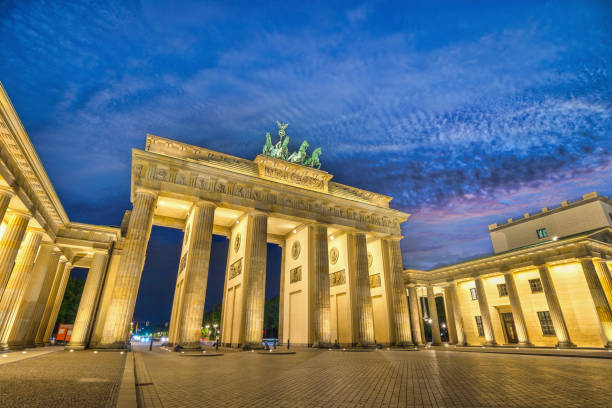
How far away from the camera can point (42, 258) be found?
2123cm

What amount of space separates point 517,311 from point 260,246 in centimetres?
2867

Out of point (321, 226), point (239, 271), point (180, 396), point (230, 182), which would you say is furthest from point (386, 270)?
point (180, 396)

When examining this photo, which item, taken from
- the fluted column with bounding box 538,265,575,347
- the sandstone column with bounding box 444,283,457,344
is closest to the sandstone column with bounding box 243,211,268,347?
the sandstone column with bounding box 444,283,457,344

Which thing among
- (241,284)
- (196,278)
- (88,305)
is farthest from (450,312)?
(88,305)

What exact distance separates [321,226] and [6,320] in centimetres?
2260

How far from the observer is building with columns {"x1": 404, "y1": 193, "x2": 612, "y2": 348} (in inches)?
1075

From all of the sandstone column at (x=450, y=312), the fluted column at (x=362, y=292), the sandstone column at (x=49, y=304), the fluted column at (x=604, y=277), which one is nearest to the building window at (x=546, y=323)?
the fluted column at (x=604, y=277)

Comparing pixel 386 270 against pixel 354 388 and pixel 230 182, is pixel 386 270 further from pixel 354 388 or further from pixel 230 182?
pixel 354 388

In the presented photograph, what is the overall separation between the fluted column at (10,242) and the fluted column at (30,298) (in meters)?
4.54

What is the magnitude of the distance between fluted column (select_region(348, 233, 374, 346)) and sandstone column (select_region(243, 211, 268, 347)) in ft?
30.9

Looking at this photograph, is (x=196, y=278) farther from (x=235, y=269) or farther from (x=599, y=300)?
(x=599, y=300)

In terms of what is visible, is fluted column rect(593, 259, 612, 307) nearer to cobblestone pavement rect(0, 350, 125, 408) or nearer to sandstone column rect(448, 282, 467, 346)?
sandstone column rect(448, 282, 467, 346)

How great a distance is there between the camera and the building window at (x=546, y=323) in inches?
1186

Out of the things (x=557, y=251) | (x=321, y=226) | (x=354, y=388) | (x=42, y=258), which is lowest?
(x=354, y=388)
